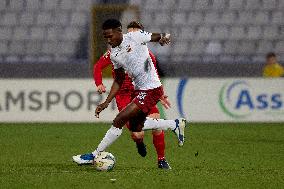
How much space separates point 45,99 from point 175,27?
16.6ft

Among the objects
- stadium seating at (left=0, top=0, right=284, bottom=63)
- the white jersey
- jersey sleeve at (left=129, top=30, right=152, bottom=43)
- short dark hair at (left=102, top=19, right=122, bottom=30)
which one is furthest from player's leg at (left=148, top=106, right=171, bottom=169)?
stadium seating at (left=0, top=0, right=284, bottom=63)

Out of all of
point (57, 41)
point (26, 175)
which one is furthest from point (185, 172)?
point (57, 41)

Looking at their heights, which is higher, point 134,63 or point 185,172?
point 134,63

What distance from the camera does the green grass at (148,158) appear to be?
1029cm

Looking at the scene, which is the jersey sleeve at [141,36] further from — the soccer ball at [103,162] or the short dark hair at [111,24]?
the soccer ball at [103,162]

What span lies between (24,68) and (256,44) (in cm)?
607

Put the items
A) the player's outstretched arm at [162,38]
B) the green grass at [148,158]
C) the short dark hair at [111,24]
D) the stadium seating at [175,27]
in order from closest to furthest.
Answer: the green grass at [148,158] → the player's outstretched arm at [162,38] → the short dark hair at [111,24] → the stadium seating at [175,27]

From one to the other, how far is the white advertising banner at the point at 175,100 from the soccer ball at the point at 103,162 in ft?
30.8

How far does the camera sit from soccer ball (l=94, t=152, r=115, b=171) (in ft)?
38.1

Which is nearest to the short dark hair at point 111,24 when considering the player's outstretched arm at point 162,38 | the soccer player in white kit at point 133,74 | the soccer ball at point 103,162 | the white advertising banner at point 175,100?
the soccer player in white kit at point 133,74

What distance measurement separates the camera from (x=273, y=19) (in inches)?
993

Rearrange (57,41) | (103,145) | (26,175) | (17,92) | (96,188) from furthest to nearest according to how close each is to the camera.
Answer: (57,41) < (17,92) < (103,145) < (26,175) < (96,188)

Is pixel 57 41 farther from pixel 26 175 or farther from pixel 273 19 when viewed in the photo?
pixel 26 175

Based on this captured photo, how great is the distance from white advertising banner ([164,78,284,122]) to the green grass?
1.71 ft
